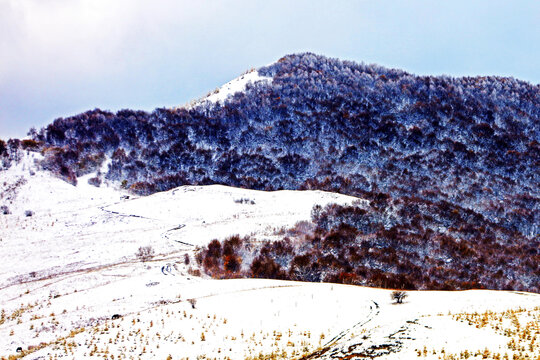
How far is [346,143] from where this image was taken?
86.4 meters

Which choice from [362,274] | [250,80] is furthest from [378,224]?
[250,80]

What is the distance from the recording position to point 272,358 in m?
15.9

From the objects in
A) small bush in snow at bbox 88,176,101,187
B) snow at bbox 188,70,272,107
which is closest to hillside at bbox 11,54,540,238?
snow at bbox 188,70,272,107

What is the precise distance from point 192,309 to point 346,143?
68.8 m

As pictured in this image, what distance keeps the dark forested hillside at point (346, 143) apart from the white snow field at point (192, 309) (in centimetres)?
2628

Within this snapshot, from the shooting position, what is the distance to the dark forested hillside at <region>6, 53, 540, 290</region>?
71.2 metres

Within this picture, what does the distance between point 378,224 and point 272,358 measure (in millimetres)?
35551

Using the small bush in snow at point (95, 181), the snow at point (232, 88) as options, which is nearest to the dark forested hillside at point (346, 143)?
the small bush in snow at point (95, 181)

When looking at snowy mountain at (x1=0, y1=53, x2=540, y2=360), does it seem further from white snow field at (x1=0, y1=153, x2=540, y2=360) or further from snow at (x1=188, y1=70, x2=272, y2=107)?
snow at (x1=188, y1=70, x2=272, y2=107)

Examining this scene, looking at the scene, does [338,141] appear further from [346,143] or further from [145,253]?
[145,253]

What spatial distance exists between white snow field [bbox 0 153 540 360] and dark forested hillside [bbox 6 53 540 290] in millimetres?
26277

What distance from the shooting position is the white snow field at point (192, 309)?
15.2 meters

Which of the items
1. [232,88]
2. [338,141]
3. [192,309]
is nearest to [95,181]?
[338,141]

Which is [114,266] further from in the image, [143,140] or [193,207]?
[143,140]
